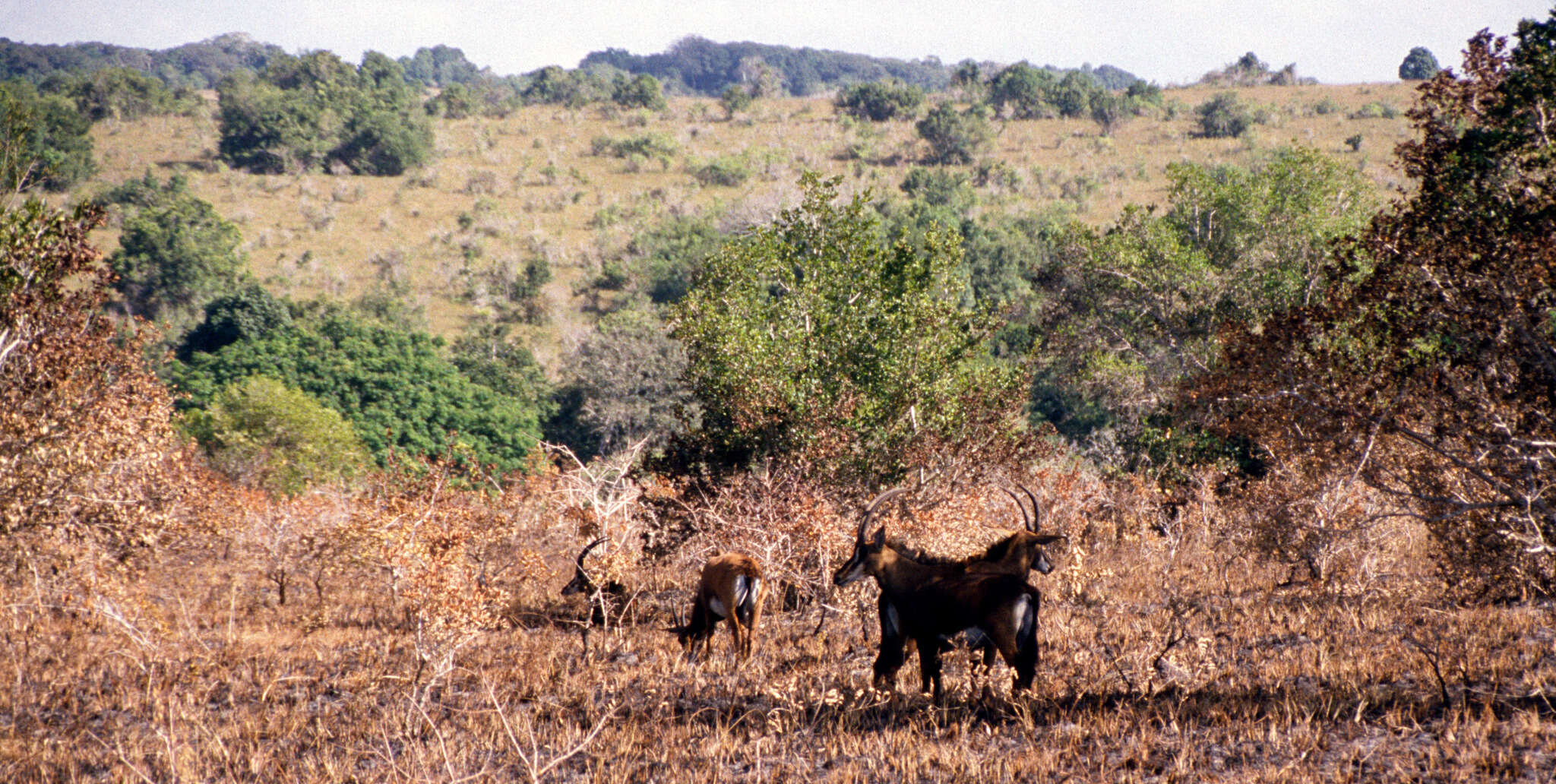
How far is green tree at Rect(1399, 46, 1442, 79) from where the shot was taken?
88.7 m

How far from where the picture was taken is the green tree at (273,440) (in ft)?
83.5

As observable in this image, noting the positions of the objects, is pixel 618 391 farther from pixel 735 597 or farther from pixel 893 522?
pixel 735 597

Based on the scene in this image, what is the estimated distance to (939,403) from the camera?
15344 mm

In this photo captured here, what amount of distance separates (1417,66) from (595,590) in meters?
102

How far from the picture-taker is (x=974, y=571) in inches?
348

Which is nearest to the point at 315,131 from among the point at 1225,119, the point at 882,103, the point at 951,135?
the point at 951,135

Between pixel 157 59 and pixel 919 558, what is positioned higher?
pixel 157 59

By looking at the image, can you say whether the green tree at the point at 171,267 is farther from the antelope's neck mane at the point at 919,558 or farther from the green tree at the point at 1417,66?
the green tree at the point at 1417,66

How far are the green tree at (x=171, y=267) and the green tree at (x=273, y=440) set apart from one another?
2288 centimetres

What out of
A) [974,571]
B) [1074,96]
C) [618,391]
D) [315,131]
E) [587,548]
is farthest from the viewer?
[1074,96]

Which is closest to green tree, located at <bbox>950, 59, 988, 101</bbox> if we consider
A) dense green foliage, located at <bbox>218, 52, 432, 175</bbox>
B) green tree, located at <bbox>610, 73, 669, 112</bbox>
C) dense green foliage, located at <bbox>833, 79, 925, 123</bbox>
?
dense green foliage, located at <bbox>833, 79, 925, 123</bbox>

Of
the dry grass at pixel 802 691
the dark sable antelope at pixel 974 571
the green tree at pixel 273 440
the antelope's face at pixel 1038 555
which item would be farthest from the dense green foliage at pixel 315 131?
the antelope's face at pixel 1038 555

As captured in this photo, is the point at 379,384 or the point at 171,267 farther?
the point at 171,267

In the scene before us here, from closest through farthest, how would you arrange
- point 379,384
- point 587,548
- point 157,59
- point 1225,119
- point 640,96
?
point 587,548 → point 379,384 → point 1225,119 → point 640,96 → point 157,59
